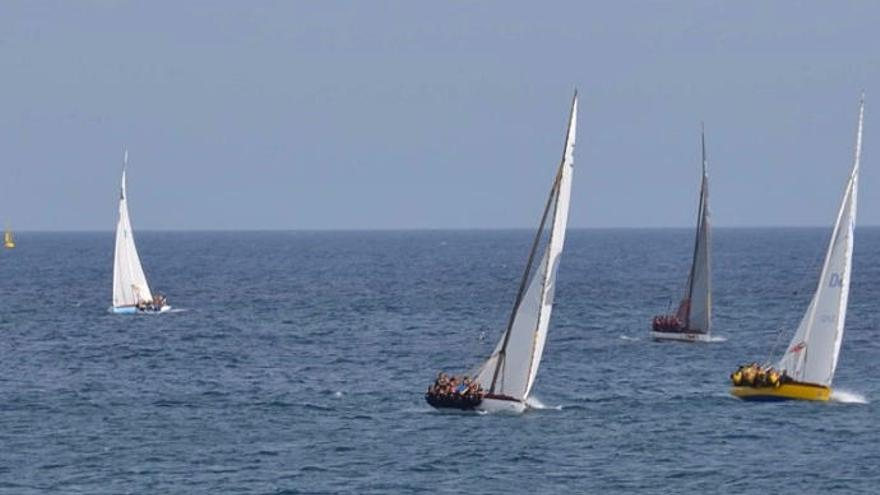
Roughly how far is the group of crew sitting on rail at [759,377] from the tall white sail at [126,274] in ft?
→ 212

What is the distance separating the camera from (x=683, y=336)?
104 metres

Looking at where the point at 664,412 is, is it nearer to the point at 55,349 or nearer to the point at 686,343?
the point at 686,343

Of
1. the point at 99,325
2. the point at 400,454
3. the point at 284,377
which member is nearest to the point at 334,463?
the point at 400,454

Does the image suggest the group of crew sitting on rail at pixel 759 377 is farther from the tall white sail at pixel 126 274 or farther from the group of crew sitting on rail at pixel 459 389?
the tall white sail at pixel 126 274

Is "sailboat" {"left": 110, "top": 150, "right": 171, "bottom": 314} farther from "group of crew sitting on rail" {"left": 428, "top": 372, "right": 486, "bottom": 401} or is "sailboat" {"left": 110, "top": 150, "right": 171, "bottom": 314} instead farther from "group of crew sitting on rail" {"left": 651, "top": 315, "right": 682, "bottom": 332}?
"group of crew sitting on rail" {"left": 428, "top": 372, "right": 486, "bottom": 401}

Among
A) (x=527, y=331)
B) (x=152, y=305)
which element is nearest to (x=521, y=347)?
(x=527, y=331)

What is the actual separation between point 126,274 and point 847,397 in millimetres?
68475

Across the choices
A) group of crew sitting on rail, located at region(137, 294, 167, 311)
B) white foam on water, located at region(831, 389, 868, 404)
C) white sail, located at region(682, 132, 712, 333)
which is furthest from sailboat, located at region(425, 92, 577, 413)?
group of crew sitting on rail, located at region(137, 294, 167, 311)

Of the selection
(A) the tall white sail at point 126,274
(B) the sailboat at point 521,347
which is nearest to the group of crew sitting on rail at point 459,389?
(B) the sailboat at point 521,347

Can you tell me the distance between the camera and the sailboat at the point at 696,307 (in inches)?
4055

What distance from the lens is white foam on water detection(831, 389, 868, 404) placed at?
245 ft

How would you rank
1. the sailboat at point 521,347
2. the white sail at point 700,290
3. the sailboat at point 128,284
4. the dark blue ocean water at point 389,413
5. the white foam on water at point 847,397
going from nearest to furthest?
the dark blue ocean water at point 389,413 < the sailboat at point 521,347 < the white foam on water at point 847,397 < the white sail at point 700,290 < the sailboat at point 128,284

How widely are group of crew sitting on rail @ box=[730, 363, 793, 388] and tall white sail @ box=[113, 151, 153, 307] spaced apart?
212ft

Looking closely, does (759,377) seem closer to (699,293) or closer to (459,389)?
(459,389)
